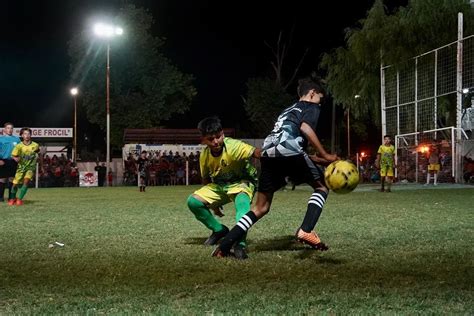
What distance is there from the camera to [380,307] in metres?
3.94

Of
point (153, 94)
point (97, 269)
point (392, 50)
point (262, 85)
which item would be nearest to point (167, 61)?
Answer: point (153, 94)

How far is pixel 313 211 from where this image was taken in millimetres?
6176

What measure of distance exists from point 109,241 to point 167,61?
4341cm

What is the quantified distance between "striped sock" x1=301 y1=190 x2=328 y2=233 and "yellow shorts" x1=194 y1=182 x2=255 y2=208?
91cm

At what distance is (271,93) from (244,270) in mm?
48493

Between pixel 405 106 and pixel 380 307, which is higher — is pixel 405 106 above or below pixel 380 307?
above

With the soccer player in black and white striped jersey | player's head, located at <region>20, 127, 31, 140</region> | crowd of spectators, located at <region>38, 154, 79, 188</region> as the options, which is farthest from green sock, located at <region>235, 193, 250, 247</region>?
crowd of spectators, located at <region>38, 154, 79, 188</region>

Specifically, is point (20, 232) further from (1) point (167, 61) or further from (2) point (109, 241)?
(1) point (167, 61)

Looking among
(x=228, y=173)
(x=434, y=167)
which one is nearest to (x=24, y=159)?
(x=228, y=173)

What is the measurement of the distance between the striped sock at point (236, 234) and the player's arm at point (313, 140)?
100 centimetres

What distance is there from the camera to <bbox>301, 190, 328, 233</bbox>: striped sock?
20.0 ft

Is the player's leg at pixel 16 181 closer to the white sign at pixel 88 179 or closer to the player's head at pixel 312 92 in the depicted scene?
the player's head at pixel 312 92

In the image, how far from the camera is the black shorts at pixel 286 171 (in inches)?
239

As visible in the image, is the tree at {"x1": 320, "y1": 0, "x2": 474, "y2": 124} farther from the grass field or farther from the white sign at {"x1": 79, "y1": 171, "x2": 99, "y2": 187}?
the grass field
